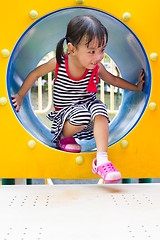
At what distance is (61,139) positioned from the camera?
5.69 ft

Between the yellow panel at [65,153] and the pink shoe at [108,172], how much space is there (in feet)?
0.38

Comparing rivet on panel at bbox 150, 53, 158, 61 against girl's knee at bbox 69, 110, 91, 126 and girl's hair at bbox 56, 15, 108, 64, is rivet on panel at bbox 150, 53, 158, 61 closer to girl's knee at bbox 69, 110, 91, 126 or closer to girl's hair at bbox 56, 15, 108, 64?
girl's hair at bbox 56, 15, 108, 64

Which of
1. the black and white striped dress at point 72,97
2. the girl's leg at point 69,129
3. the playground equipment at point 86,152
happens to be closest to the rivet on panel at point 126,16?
the playground equipment at point 86,152

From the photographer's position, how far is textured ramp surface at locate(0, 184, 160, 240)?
3.35ft

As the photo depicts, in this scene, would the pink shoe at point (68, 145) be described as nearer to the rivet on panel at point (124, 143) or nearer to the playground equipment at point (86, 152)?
the playground equipment at point (86, 152)

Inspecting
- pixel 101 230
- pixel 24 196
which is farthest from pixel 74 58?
pixel 101 230

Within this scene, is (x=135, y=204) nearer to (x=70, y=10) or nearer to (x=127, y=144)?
(x=127, y=144)

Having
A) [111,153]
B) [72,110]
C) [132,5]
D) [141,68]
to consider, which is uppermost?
[132,5]

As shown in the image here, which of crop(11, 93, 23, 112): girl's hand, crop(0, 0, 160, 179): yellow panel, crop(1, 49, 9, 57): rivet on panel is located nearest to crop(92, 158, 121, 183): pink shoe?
crop(0, 0, 160, 179): yellow panel

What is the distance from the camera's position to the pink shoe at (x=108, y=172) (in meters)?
1.37

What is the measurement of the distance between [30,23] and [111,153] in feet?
2.27

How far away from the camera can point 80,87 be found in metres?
1.78

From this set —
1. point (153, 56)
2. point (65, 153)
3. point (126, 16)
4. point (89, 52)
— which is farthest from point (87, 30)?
point (65, 153)

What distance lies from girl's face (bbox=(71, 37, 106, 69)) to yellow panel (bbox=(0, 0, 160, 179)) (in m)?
0.19
